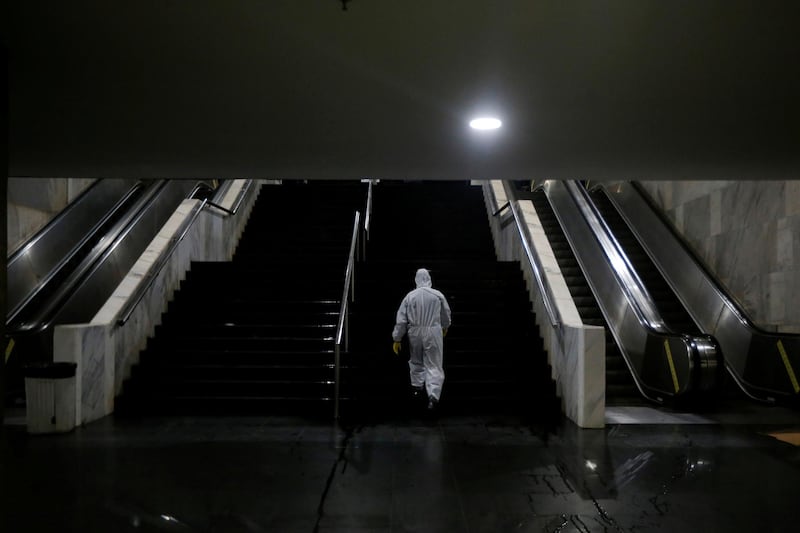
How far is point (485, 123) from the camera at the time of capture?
3.97 meters

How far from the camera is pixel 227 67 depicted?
9.73 feet

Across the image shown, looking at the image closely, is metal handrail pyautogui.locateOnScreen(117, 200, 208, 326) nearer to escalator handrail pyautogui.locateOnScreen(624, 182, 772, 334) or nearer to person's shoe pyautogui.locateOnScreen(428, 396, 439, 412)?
person's shoe pyautogui.locateOnScreen(428, 396, 439, 412)

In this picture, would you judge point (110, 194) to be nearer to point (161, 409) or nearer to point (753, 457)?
point (161, 409)

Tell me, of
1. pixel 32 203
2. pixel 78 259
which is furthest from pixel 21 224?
pixel 78 259

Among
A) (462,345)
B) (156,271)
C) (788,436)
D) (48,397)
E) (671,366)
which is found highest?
(156,271)

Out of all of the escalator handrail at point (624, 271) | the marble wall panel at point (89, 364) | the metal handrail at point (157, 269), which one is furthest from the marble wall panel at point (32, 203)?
the escalator handrail at point (624, 271)

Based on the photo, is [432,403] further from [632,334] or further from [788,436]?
[788,436]

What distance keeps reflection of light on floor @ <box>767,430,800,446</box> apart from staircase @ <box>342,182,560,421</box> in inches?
83.9

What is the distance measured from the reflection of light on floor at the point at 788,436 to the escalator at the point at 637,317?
102 cm

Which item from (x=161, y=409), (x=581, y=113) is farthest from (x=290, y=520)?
(x=161, y=409)

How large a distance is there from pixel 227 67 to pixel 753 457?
5112 millimetres

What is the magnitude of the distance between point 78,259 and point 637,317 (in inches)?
338

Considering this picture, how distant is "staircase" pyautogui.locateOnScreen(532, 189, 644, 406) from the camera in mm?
7273

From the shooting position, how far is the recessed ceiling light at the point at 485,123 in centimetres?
387
